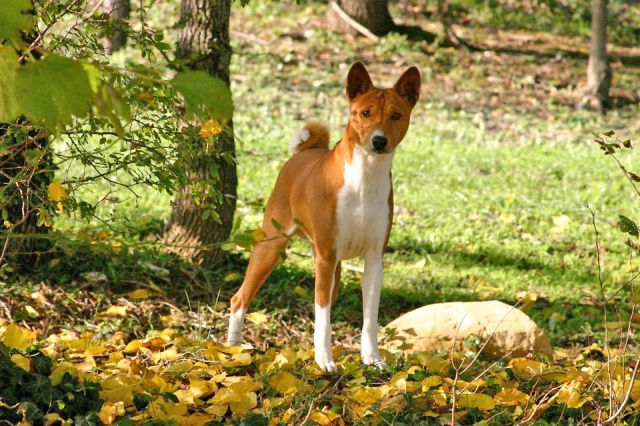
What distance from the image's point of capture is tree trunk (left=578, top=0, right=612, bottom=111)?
13.0 metres

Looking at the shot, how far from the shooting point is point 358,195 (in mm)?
4758

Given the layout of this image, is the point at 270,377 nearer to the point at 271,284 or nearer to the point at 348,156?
the point at 348,156

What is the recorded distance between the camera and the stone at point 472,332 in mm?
5551

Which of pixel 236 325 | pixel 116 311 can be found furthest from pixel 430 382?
pixel 116 311

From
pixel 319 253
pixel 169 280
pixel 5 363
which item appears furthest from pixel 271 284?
pixel 5 363

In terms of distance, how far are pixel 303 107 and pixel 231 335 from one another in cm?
702

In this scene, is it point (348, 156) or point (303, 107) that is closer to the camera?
point (348, 156)

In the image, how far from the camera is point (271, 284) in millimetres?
6840

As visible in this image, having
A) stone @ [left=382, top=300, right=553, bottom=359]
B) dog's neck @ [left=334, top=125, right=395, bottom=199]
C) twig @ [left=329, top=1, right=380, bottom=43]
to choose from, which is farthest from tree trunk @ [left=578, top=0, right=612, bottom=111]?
dog's neck @ [left=334, top=125, right=395, bottom=199]

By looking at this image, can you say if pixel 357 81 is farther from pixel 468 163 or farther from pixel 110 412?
pixel 468 163

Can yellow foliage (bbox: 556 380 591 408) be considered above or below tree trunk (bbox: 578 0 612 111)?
below

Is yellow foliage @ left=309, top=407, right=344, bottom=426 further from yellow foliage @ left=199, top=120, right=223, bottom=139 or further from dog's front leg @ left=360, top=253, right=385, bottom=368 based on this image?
yellow foliage @ left=199, top=120, right=223, bottom=139

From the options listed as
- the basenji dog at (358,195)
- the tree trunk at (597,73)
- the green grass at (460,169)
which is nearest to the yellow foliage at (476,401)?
the basenji dog at (358,195)

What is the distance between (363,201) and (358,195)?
1.6 inches
